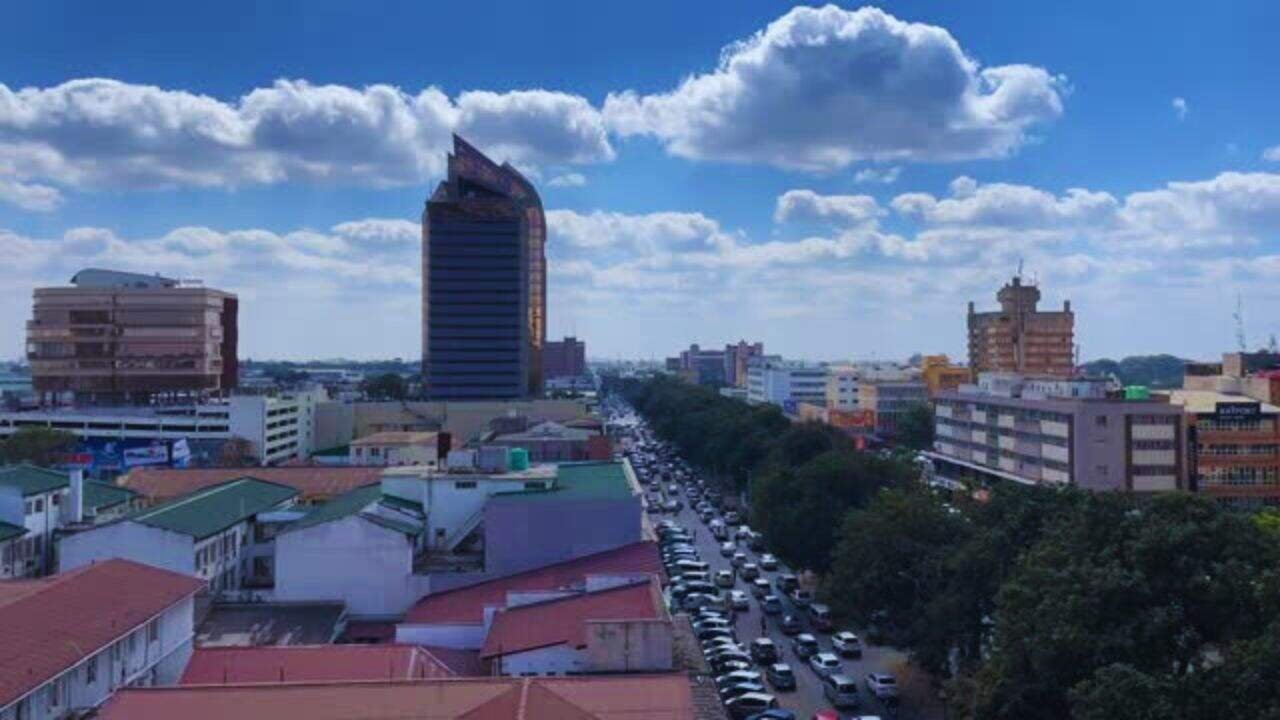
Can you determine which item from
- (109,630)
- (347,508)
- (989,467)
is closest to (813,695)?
(347,508)

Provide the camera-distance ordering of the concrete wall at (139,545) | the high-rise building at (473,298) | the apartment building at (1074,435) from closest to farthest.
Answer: the concrete wall at (139,545) < the apartment building at (1074,435) < the high-rise building at (473,298)

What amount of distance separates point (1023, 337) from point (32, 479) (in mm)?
104503

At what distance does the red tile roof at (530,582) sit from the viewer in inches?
1048

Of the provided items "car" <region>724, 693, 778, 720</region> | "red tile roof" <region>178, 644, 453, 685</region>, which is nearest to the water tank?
"car" <region>724, 693, 778, 720</region>

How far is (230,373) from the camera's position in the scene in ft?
310

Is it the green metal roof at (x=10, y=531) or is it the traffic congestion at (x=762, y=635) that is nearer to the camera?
the traffic congestion at (x=762, y=635)

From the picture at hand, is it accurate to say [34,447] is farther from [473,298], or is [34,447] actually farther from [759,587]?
[473,298]

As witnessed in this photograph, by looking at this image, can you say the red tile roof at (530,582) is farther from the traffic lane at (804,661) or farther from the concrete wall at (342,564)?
the traffic lane at (804,661)

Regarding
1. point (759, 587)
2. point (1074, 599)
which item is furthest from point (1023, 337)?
point (1074, 599)

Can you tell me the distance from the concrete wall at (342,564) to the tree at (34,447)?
37.6 metres

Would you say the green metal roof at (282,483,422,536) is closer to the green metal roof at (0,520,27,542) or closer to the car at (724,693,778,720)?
the green metal roof at (0,520,27,542)

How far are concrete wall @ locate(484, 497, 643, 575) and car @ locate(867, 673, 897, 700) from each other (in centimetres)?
729

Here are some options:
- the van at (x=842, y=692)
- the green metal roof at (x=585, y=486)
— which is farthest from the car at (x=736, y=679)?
the green metal roof at (x=585, y=486)

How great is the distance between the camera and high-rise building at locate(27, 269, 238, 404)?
3241 inches
